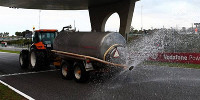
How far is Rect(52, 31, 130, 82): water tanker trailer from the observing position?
8.77 meters

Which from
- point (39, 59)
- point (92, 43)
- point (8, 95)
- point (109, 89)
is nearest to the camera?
point (8, 95)

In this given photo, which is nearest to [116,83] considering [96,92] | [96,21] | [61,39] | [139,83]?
[139,83]

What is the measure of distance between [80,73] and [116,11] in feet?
73.3

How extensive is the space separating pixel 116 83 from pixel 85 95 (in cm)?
205

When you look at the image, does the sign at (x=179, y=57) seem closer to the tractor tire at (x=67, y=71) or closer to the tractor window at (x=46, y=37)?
the tractor window at (x=46, y=37)

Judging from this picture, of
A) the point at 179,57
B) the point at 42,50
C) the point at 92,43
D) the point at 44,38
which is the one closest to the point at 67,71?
the point at 92,43

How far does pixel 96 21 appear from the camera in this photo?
35375mm

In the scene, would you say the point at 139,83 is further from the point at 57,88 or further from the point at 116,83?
the point at 57,88

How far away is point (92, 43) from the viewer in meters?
8.99

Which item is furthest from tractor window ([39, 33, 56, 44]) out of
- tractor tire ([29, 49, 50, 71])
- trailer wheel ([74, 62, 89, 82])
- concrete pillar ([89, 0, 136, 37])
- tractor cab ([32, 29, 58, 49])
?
concrete pillar ([89, 0, 136, 37])

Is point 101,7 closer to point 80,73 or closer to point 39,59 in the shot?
point 39,59

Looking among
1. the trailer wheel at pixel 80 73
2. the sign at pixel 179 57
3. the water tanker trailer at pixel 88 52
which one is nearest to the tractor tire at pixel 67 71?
the water tanker trailer at pixel 88 52

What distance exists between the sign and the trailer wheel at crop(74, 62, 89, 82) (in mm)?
9032

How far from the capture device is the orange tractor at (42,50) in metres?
12.2
